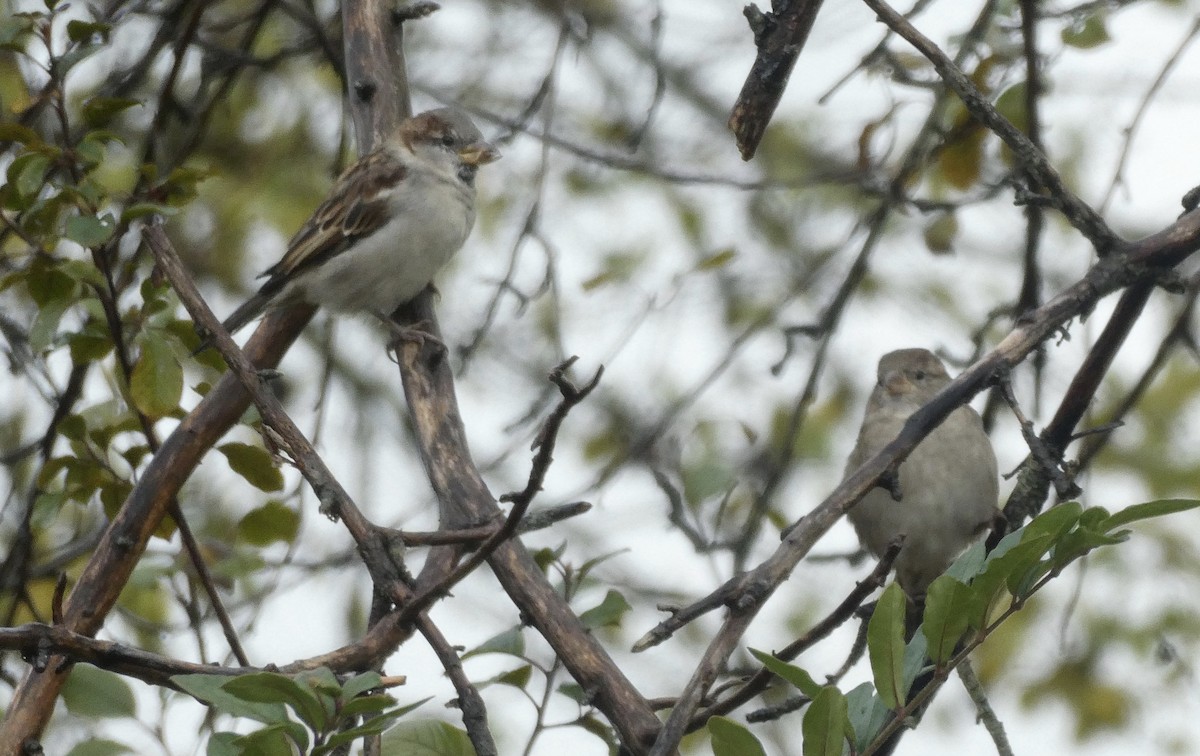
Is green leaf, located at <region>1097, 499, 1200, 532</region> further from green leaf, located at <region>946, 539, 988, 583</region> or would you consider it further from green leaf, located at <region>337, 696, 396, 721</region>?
green leaf, located at <region>337, 696, 396, 721</region>

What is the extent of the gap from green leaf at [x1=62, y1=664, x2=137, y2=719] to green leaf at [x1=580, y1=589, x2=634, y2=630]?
0.68 metres

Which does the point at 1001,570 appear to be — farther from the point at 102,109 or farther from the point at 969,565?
the point at 102,109

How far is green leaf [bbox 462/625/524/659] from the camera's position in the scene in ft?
6.28

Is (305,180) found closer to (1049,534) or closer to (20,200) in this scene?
(20,200)

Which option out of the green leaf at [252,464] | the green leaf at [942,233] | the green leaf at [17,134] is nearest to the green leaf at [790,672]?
the green leaf at [252,464]

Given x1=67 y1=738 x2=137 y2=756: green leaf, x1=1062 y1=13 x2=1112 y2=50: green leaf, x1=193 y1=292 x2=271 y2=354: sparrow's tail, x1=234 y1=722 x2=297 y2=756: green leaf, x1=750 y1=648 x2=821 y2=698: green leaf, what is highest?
x1=193 y1=292 x2=271 y2=354: sparrow's tail

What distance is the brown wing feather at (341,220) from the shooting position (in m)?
4.34

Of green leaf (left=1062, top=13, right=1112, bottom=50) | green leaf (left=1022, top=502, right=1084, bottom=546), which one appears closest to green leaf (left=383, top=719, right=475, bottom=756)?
green leaf (left=1022, top=502, right=1084, bottom=546)

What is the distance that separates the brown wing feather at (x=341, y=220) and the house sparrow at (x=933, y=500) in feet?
5.64

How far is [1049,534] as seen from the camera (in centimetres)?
140

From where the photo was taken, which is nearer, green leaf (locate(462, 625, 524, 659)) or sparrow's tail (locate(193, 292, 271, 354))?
green leaf (locate(462, 625, 524, 659))

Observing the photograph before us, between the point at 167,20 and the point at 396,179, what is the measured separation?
0.98 m

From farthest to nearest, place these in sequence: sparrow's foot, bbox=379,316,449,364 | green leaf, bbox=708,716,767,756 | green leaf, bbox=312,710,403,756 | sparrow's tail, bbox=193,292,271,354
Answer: sparrow's tail, bbox=193,292,271,354 → sparrow's foot, bbox=379,316,449,364 → green leaf, bbox=708,716,767,756 → green leaf, bbox=312,710,403,756

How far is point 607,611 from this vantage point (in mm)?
2061
